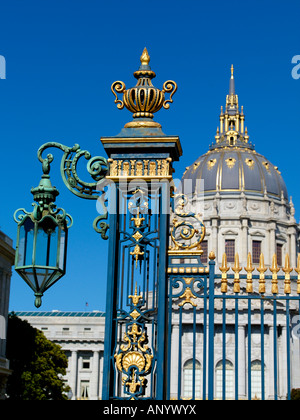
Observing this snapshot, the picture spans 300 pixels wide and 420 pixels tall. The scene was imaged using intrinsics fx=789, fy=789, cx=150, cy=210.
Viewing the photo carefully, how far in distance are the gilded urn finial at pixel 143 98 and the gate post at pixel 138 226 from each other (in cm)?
1

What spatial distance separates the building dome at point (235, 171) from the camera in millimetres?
78938

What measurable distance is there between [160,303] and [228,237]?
72054 millimetres

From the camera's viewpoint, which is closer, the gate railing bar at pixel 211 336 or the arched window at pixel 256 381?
the gate railing bar at pixel 211 336

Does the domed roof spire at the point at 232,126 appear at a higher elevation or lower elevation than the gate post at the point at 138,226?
higher

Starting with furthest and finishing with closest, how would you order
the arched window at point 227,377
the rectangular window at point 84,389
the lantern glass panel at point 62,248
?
the rectangular window at point 84,389 → the arched window at point 227,377 → the lantern glass panel at point 62,248

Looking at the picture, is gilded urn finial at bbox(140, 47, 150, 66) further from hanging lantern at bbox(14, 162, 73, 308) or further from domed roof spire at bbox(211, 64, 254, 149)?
domed roof spire at bbox(211, 64, 254, 149)

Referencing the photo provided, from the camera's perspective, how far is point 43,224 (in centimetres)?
895

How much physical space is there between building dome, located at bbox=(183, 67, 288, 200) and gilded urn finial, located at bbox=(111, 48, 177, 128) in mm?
67779

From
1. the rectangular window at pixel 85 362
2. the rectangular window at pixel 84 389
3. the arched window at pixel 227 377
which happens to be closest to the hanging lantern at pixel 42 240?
the arched window at pixel 227 377

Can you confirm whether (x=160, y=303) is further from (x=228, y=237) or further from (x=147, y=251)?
(x=228, y=237)

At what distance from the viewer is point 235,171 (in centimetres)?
7950

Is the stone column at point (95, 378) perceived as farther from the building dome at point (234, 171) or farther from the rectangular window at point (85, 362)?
the building dome at point (234, 171)

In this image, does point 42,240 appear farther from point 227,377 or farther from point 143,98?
point 227,377
